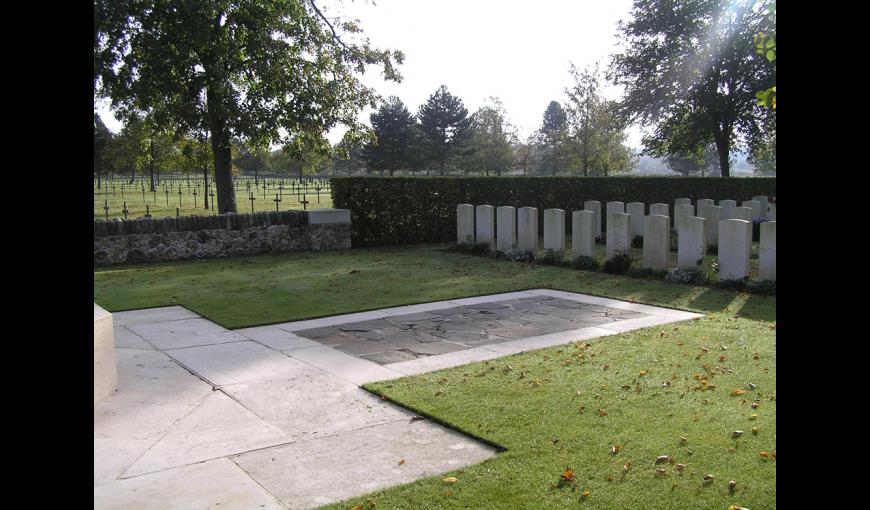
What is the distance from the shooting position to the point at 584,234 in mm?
13531

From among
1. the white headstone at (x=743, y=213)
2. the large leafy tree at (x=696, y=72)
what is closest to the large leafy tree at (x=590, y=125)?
the large leafy tree at (x=696, y=72)

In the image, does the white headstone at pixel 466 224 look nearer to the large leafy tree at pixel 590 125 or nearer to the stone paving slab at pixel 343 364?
the stone paving slab at pixel 343 364

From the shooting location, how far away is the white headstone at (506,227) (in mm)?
15328

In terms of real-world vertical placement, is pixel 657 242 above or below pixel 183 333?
above

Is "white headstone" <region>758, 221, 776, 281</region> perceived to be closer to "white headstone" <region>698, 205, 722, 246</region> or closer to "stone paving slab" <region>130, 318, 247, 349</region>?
"white headstone" <region>698, 205, 722, 246</region>

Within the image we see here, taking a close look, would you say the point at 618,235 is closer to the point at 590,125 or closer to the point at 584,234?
the point at 584,234

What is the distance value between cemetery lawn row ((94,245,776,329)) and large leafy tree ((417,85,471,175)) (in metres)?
52.5

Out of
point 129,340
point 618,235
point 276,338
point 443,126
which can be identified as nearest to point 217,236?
point 129,340

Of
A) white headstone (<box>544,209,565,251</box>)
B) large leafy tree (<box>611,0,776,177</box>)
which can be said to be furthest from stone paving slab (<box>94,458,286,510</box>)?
large leafy tree (<box>611,0,776,177</box>)

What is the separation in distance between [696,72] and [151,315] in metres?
31.3
